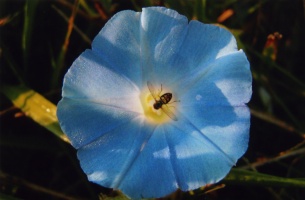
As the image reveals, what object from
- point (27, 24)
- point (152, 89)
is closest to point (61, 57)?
point (27, 24)

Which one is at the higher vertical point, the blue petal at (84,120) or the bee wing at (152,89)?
the blue petal at (84,120)

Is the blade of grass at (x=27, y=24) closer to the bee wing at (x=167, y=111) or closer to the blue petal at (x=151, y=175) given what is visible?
the bee wing at (x=167, y=111)

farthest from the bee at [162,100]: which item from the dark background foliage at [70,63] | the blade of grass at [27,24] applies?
the blade of grass at [27,24]

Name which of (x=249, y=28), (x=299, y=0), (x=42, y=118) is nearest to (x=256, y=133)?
(x=249, y=28)

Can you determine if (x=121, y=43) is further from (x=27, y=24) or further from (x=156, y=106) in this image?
(x=27, y=24)

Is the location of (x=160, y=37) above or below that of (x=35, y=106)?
above

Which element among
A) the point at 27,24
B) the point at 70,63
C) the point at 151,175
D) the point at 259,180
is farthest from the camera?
the point at 70,63

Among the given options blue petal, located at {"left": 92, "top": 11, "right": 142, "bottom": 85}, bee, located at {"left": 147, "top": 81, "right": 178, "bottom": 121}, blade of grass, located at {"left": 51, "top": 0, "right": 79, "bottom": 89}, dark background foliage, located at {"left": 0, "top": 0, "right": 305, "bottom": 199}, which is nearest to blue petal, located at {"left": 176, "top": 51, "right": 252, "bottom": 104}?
bee, located at {"left": 147, "top": 81, "right": 178, "bottom": 121}
